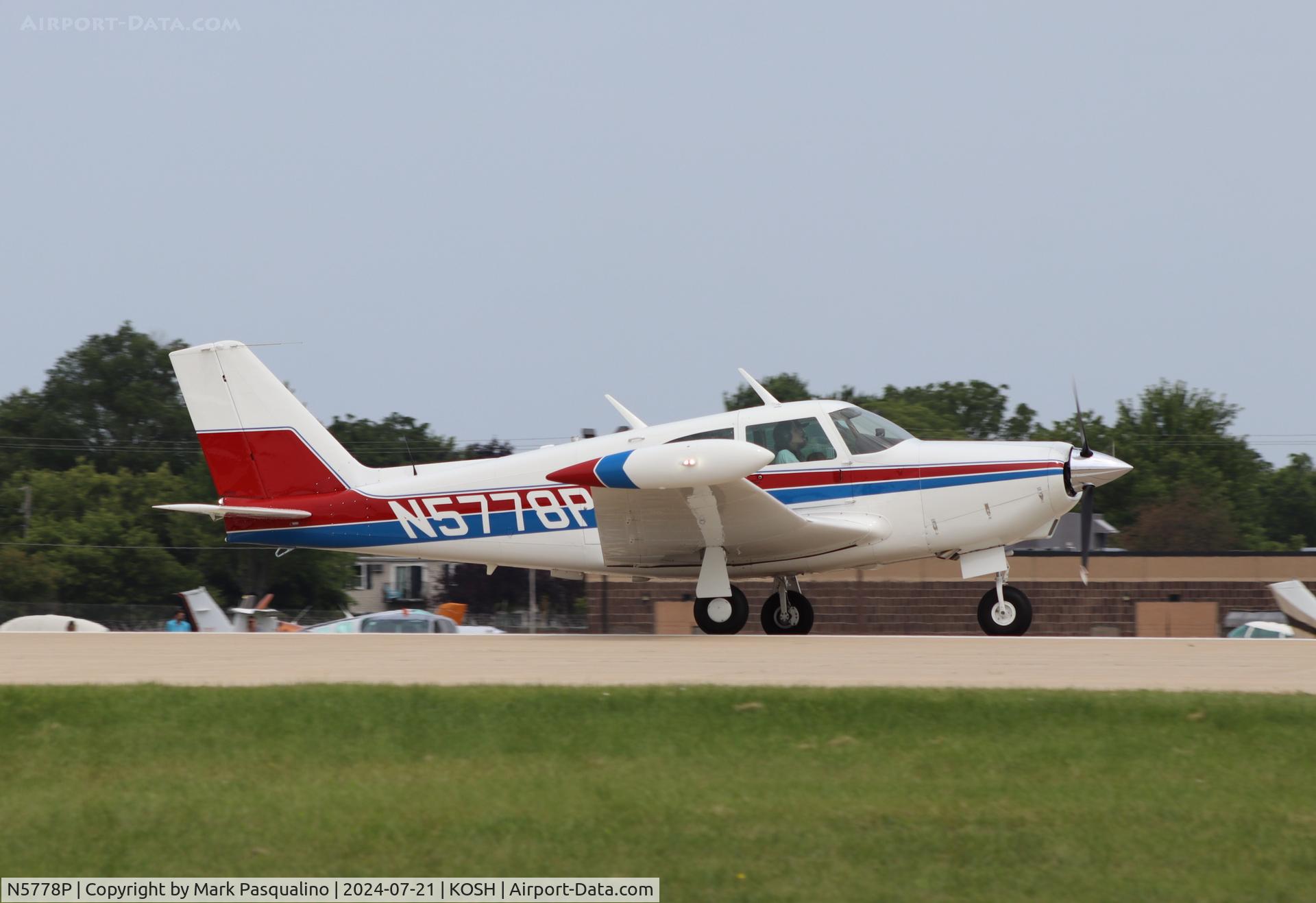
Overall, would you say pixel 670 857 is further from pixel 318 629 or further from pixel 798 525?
pixel 318 629

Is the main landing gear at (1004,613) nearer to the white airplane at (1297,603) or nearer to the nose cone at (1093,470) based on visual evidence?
the nose cone at (1093,470)

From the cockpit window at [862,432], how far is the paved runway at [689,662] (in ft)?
7.04

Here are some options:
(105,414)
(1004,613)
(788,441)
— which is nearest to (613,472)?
(788,441)

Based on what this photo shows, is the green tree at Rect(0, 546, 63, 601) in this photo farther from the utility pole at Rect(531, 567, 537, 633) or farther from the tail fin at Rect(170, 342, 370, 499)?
the tail fin at Rect(170, 342, 370, 499)

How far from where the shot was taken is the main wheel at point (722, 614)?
49.4 feet

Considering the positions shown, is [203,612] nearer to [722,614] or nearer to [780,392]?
[722,614]

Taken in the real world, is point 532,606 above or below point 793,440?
below

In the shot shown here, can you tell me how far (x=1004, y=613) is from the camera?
48.3 ft

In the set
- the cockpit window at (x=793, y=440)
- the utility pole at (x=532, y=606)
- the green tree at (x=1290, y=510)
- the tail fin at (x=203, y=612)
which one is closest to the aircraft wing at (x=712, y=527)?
the cockpit window at (x=793, y=440)

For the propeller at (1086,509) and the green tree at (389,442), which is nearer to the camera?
the propeller at (1086,509)

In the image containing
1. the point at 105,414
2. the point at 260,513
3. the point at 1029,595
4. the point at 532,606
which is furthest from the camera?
the point at 105,414

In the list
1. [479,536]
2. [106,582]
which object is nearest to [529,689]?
[479,536]

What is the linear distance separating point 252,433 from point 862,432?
6.90 m

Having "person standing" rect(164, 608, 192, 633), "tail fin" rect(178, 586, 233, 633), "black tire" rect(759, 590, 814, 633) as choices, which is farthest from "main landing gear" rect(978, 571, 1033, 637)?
"person standing" rect(164, 608, 192, 633)
